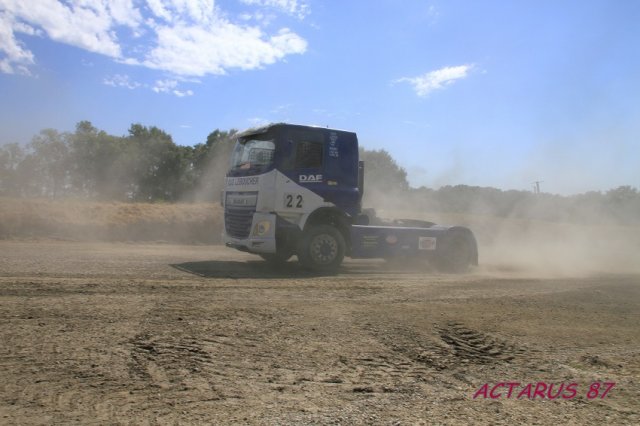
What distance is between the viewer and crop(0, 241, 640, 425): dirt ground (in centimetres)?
352

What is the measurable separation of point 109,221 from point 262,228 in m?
9.39

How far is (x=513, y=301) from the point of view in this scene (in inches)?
317

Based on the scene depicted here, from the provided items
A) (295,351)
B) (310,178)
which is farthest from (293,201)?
(295,351)

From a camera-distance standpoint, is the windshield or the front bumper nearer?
the front bumper

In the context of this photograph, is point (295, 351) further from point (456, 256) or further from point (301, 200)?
point (456, 256)

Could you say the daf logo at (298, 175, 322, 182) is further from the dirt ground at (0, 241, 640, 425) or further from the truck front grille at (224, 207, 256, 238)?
the dirt ground at (0, 241, 640, 425)

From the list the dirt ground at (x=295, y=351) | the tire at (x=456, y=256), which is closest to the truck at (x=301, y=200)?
the tire at (x=456, y=256)

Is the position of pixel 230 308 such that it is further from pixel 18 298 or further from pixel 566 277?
pixel 566 277

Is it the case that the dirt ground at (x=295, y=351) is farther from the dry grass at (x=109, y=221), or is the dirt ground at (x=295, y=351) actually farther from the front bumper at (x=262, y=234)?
the dry grass at (x=109, y=221)

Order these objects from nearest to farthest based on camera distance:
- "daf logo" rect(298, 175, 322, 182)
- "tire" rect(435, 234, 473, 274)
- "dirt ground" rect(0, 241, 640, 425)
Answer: "dirt ground" rect(0, 241, 640, 425) < "daf logo" rect(298, 175, 322, 182) < "tire" rect(435, 234, 473, 274)

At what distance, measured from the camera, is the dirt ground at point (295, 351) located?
352 cm

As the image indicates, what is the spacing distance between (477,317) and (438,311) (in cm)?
57

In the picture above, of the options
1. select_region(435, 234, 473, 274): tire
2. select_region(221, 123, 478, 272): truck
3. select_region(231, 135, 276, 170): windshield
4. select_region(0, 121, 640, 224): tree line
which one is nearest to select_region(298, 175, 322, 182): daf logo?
select_region(221, 123, 478, 272): truck

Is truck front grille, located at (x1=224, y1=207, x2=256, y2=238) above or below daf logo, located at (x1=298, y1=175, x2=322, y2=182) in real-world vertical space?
below
